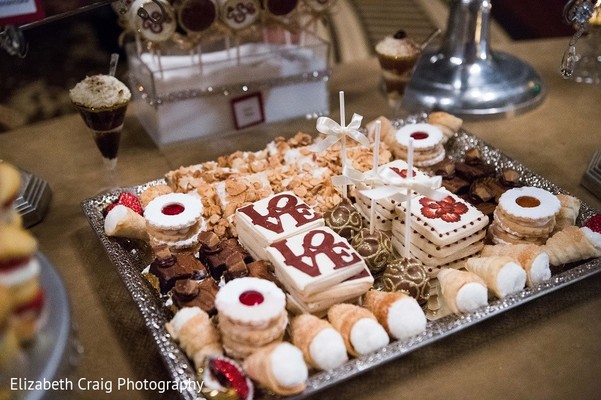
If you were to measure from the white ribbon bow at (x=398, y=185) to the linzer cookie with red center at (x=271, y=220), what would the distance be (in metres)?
0.18

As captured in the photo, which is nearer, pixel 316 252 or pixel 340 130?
pixel 316 252

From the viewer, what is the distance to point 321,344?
1.37 m

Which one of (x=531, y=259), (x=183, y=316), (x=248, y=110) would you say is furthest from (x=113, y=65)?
(x=531, y=259)

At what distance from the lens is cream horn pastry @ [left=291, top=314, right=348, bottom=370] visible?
4.48 ft

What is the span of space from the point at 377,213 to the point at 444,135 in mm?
618

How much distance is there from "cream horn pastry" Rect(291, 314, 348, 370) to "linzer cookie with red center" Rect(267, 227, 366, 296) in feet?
0.34

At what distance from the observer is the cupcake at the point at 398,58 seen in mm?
2379

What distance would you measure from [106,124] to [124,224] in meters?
0.36

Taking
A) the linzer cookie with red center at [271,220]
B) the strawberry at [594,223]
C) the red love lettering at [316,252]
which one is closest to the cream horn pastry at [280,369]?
the red love lettering at [316,252]

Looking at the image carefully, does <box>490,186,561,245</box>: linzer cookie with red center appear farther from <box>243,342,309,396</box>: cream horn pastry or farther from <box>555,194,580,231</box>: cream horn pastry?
<box>243,342,309,396</box>: cream horn pastry

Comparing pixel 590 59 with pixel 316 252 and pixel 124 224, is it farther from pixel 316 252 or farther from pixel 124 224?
pixel 124 224

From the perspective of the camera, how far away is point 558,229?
72.9 inches

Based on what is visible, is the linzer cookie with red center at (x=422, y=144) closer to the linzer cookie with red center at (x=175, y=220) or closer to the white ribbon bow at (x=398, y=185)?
the white ribbon bow at (x=398, y=185)

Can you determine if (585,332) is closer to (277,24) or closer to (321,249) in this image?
(321,249)
